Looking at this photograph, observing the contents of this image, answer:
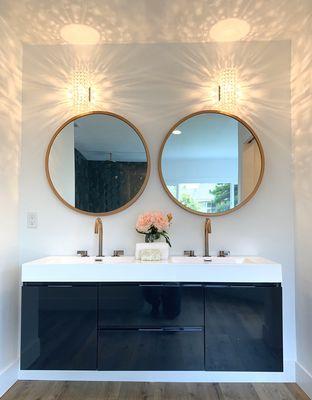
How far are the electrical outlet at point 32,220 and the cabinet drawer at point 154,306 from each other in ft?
2.84

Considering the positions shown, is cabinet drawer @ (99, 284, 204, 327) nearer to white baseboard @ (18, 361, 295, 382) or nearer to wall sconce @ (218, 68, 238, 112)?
white baseboard @ (18, 361, 295, 382)

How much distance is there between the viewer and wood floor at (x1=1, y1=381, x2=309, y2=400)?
197cm

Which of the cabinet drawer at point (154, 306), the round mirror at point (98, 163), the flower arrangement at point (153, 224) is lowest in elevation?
the cabinet drawer at point (154, 306)

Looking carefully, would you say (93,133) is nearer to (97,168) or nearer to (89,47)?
(97,168)

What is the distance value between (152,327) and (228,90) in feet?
5.90

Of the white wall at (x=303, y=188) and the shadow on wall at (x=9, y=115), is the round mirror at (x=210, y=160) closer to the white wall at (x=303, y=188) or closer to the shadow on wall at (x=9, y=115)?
the white wall at (x=303, y=188)

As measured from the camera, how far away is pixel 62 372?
2.16 meters

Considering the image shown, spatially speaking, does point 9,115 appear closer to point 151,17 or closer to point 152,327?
point 151,17

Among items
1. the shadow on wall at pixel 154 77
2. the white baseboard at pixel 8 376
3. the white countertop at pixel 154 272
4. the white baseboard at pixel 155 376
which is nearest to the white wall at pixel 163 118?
the shadow on wall at pixel 154 77

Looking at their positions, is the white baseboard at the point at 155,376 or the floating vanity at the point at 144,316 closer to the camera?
the floating vanity at the point at 144,316

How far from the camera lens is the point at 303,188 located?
7.16 feet

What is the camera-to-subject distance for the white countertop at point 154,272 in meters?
1.92

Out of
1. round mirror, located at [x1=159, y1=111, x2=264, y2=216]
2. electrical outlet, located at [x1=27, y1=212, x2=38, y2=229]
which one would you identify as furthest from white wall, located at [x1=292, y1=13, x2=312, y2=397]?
electrical outlet, located at [x1=27, y1=212, x2=38, y2=229]

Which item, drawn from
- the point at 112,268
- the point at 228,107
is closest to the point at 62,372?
the point at 112,268
